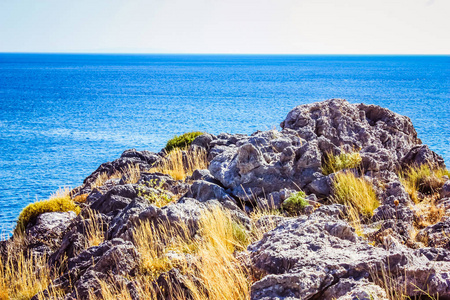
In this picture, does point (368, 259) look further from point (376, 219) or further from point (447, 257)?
point (376, 219)

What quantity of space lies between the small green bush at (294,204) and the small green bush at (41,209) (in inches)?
251

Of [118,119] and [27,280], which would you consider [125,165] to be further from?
[118,119]

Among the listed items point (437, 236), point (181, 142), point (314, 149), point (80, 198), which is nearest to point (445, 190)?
point (314, 149)

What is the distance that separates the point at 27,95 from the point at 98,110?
2746 centimetres

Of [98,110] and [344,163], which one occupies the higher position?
[344,163]

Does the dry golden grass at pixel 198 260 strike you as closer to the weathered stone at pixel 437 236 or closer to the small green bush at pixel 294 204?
the small green bush at pixel 294 204

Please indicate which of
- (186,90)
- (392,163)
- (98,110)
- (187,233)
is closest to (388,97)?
(186,90)

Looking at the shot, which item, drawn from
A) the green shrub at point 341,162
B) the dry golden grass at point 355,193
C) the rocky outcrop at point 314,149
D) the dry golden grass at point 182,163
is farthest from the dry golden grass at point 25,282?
the green shrub at point 341,162

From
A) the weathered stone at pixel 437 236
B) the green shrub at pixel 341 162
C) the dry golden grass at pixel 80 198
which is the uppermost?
the green shrub at pixel 341 162

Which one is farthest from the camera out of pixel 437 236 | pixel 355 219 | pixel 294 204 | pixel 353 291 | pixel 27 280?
pixel 294 204

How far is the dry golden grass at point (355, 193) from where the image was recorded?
952 centimetres

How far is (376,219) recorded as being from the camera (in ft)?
28.5

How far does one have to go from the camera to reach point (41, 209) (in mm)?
12117

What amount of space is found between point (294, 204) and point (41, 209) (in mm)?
7103
